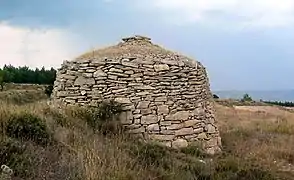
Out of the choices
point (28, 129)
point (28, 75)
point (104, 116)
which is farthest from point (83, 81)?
point (28, 75)

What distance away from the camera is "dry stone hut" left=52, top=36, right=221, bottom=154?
39.3 ft

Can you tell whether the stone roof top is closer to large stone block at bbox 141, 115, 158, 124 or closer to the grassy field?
large stone block at bbox 141, 115, 158, 124

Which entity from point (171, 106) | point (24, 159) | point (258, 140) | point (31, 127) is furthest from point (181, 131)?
point (24, 159)

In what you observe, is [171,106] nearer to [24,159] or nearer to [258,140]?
[258,140]

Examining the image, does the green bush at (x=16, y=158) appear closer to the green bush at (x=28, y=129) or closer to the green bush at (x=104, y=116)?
the green bush at (x=28, y=129)

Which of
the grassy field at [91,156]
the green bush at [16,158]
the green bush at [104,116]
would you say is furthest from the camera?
the green bush at [104,116]

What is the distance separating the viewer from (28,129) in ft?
27.0

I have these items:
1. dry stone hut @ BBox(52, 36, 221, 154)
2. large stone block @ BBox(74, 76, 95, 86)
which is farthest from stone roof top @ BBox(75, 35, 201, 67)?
large stone block @ BBox(74, 76, 95, 86)

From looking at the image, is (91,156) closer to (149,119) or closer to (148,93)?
(149,119)

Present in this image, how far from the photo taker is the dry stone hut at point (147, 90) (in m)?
12.0

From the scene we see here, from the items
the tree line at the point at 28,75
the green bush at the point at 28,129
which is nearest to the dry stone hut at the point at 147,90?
the green bush at the point at 28,129

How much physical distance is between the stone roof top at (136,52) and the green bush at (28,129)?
4.31m

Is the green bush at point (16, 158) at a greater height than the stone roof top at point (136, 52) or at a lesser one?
lesser

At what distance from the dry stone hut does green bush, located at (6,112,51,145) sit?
3632 millimetres
